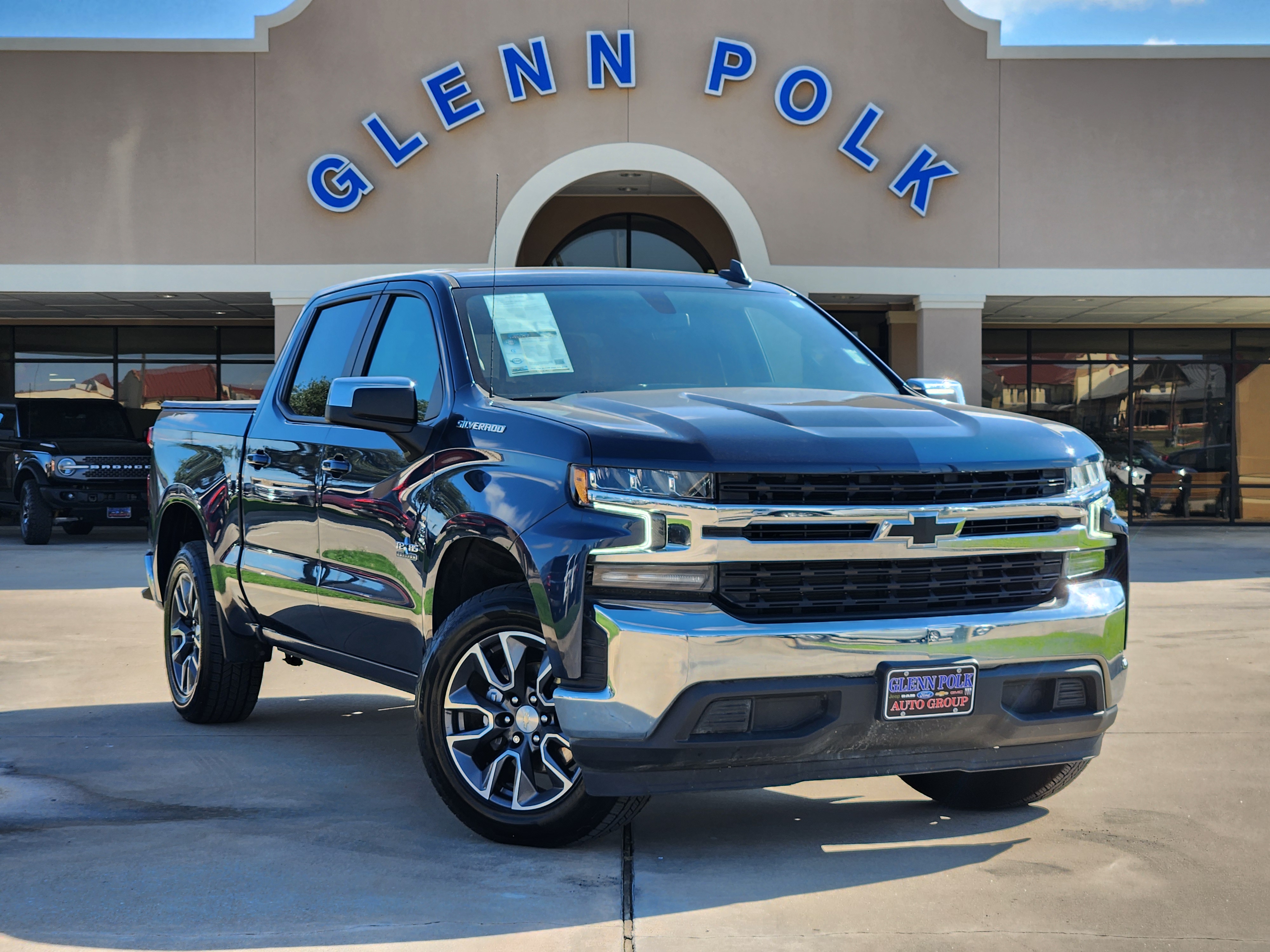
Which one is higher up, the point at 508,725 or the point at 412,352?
the point at 412,352

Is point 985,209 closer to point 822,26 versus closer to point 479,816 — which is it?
point 822,26

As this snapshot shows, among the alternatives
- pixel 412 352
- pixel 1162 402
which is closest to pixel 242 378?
pixel 1162 402

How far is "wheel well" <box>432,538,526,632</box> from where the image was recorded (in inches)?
189

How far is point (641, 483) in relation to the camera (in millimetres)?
4133

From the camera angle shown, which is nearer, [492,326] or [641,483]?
[641,483]

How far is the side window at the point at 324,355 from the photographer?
6133 mm

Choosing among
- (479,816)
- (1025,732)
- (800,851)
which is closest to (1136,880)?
(1025,732)

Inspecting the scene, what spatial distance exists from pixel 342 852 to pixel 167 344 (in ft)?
71.2

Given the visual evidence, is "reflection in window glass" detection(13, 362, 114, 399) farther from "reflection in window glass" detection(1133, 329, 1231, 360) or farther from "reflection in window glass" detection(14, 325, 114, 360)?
"reflection in window glass" detection(1133, 329, 1231, 360)

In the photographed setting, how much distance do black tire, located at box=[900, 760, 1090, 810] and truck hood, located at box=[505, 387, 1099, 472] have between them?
123 cm

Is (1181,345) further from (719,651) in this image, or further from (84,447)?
(719,651)

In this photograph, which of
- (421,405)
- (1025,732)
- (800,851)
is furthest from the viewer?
(421,405)

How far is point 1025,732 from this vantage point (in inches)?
173

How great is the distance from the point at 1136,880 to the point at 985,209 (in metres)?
16.0
